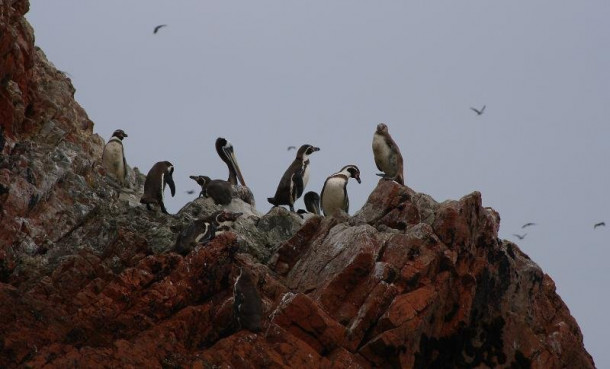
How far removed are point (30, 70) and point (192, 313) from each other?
41.1ft

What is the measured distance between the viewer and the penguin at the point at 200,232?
30188 mm

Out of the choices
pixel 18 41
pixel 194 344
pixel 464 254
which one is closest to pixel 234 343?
pixel 194 344

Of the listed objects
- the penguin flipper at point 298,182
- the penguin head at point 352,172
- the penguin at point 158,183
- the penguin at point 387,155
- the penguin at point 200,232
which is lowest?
the penguin at point 200,232

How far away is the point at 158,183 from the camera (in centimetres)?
3703

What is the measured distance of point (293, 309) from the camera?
26828mm

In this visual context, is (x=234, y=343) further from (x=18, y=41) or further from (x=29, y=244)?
(x=18, y=41)

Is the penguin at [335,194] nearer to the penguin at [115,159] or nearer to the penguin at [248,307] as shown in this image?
the penguin at [115,159]

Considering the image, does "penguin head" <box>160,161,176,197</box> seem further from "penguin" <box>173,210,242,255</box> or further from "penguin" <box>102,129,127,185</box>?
"penguin" <box>173,210,242,255</box>

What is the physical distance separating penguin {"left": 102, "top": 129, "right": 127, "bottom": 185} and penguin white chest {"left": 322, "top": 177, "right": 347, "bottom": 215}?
19.9 feet

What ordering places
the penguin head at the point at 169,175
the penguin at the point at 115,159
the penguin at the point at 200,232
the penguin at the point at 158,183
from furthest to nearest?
the penguin at the point at 115,159 → the penguin head at the point at 169,175 → the penguin at the point at 158,183 → the penguin at the point at 200,232

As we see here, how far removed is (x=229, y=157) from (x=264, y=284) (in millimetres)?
16909

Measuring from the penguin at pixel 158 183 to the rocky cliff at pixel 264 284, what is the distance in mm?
1025

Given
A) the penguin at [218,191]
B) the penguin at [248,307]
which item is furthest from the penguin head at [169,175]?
the penguin at [248,307]

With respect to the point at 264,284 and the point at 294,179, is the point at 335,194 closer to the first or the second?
the point at 294,179
